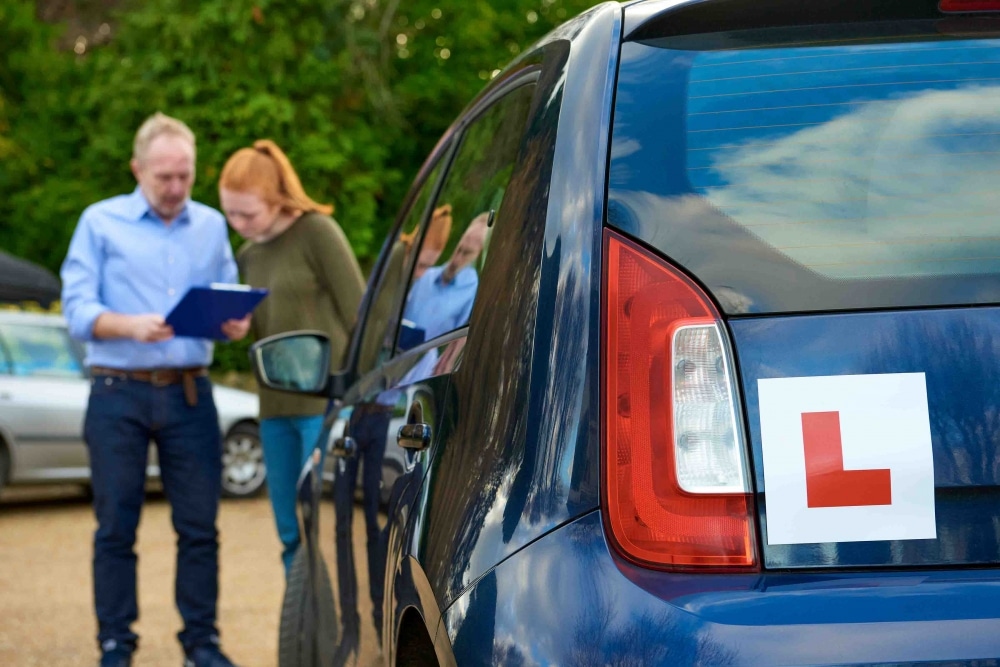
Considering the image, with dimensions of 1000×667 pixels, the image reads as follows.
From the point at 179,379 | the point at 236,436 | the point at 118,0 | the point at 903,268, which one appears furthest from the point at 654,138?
the point at 118,0

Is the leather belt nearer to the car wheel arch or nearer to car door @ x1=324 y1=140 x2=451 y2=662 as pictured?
car door @ x1=324 y1=140 x2=451 y2=662

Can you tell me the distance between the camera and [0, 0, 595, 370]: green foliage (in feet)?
72.4

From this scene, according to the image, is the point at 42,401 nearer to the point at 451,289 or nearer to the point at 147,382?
the point at 147,382

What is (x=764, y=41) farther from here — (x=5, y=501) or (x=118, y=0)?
(x=118, y=0)

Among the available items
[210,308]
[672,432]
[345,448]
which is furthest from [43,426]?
[672,432]

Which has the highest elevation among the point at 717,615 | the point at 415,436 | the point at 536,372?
the point at 536,372

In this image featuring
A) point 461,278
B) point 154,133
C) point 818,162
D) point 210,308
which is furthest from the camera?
→ point 154,133

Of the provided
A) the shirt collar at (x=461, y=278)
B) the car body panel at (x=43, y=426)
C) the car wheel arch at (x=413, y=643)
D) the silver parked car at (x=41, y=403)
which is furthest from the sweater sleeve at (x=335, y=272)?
the car body panel at (x=43, y=426)

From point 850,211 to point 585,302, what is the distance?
1.16 feet

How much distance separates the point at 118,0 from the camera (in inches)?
1072

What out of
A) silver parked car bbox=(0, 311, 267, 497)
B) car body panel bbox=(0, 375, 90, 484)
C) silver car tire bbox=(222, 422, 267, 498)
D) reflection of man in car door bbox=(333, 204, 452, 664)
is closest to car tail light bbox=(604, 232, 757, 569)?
reflection of man in car door bbox=(333, 204, 452, 664)

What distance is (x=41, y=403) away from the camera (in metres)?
11.8

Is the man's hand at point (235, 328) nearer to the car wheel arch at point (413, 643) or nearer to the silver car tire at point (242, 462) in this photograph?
the car wheel arch at point (413, 643)

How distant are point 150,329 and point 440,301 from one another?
98.5 inches
